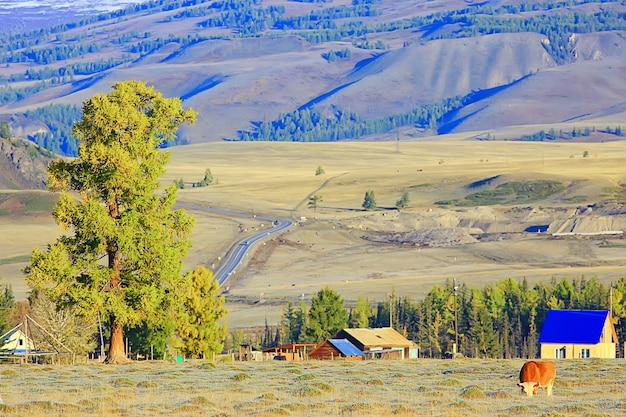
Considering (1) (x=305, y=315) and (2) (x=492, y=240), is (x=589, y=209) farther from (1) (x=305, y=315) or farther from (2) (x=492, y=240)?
(1) (x=305, y=315)

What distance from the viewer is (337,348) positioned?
2958 inches

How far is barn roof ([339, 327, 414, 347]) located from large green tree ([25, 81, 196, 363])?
104 ft

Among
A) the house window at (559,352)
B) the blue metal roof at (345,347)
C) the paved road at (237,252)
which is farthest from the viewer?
the paved road at (237,252)

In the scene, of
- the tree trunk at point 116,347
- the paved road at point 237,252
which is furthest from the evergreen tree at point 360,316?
the tree trunk at point 116,347

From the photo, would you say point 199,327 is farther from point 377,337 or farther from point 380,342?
point 377,337

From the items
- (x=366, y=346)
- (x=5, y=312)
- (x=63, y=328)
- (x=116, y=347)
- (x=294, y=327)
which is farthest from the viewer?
(x=294, y=327)

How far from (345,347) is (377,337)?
5532 millimetres

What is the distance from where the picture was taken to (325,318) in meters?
96.6

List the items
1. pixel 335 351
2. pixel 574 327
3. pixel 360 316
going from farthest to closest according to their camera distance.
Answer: pixel 360 316, pixel 574 327, pixel 335 351

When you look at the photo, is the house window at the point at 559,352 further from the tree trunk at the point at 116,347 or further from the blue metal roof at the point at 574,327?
the tree trunk at the point at 116,347

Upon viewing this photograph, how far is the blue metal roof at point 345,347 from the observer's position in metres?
74.4

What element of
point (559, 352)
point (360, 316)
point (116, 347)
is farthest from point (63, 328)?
point (360, 316)

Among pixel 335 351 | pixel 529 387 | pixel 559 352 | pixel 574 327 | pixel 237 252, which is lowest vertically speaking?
pixel 529 387

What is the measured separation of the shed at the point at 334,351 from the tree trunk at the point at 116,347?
81.9 ft
